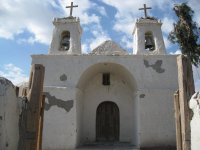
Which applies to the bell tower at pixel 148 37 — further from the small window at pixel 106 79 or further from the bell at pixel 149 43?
the small window at pixel 106 79

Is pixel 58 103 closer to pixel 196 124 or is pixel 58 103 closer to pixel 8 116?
pixel 8 116

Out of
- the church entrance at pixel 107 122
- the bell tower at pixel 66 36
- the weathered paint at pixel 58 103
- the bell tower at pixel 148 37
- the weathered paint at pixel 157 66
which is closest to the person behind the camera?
the weathered paint at pixel 58 103

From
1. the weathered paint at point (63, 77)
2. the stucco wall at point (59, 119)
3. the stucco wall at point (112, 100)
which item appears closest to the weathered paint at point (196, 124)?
the stucco wall at point (59, 119)

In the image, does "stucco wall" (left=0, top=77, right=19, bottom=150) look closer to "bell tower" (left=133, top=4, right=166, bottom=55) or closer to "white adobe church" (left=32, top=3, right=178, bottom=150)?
"white adobe church" (left=32, top=3, right=178, bottom=150)

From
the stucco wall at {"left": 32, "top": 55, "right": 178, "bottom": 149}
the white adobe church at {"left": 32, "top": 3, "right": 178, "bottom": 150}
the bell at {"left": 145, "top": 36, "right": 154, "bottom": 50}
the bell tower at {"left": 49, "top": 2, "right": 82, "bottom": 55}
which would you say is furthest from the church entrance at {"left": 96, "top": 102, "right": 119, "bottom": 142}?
the bell at {"left": 145, "top": 36, "right": 154, "bottom": 50}

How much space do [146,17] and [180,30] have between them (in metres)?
2.02

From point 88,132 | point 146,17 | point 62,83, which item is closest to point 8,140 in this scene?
point 62,83

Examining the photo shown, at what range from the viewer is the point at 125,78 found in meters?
13.9

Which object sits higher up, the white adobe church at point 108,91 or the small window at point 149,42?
the small window at point 149,42

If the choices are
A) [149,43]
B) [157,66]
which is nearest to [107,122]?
[157,66]

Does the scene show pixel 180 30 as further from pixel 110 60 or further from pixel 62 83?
pixel 62 83

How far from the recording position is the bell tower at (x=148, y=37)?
1355 cm

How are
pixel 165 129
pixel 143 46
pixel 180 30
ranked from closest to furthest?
pixel 165 129
pixel 143 46
pixel 180 30

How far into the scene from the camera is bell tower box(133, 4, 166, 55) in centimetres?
1355
